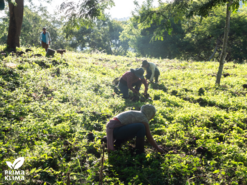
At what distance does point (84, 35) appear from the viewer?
124 feet

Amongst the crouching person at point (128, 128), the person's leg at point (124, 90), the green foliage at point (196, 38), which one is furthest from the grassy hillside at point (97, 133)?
the green foliage at point (196, 38)

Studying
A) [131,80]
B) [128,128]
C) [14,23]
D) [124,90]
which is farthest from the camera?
[14,23]

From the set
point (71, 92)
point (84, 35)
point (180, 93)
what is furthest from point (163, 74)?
point (84, 35)

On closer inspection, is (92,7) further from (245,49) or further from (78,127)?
(245,49)

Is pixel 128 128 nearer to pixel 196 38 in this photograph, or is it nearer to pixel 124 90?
pixel 124 90

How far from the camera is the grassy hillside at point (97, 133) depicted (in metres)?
3.11

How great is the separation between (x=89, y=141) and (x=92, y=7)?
13.1 ft

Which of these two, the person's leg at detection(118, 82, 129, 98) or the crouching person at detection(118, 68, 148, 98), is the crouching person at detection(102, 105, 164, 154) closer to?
the crouching person at detection(118, 68, 148, 98)

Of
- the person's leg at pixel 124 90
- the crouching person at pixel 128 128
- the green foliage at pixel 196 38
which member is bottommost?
the crouching person at pixel 128 128

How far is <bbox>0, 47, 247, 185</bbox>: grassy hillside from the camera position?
10.2ft

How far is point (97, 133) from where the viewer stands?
4.46m

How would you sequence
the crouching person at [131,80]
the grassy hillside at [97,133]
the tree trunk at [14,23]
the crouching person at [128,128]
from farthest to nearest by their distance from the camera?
the tree trunk at [14,23], the crouching person at [131,80], the crouching person at [128,128], the grassy hillside at [97,133]

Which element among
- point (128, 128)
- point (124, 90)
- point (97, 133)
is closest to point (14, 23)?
point (124, 90)

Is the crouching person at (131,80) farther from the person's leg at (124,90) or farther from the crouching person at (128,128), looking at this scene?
the crouching person at (128,128)
